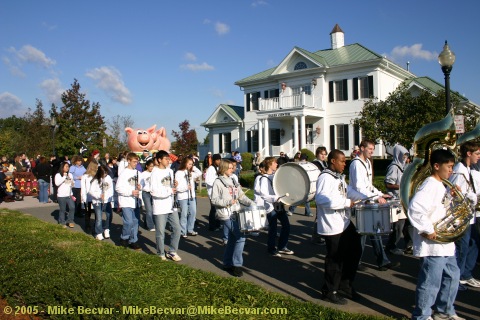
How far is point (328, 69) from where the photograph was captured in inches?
1302

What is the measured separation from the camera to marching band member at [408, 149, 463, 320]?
4.36 m

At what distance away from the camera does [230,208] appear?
7.17 metres

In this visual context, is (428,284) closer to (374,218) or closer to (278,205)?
(374,218)

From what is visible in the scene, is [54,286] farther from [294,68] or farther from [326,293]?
[294,68]

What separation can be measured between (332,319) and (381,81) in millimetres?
29190

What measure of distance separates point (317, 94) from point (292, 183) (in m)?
27.4

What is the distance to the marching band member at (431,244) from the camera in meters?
4.36

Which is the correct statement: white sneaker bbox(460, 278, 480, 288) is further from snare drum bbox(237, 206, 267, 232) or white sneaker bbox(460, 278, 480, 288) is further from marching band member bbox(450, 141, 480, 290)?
snare drum bbox(237, 206, 267, 232)

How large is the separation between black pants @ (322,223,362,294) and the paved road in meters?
0.28

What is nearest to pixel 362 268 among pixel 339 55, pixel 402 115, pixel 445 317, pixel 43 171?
pixel 445 317

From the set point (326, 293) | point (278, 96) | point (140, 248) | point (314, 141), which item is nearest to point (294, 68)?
point (278, 96)

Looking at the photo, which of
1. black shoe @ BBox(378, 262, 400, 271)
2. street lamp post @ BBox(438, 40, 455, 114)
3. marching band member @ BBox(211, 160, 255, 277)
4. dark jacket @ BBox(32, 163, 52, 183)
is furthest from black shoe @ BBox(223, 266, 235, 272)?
dark jacket @ BBox(32, 163, 52, 183)

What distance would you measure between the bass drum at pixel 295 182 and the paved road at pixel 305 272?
3.92 ft

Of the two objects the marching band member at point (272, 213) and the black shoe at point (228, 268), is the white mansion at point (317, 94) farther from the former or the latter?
the black shoe at point (228, 268)
